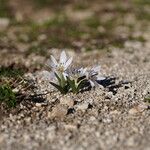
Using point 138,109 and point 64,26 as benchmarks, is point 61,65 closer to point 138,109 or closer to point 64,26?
point 138,109

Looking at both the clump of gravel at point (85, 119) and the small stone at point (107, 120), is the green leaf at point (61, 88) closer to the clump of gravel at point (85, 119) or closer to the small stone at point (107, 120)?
the clump of gravel at point (85, 119)

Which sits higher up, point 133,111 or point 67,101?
point 67,101

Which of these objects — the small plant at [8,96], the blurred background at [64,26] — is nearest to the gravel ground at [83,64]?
the blurred background at [64,26]

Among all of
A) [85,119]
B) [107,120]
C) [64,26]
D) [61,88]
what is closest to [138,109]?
[107,120]

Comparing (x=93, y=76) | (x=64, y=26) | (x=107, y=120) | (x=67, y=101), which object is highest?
(x=64, y=26)

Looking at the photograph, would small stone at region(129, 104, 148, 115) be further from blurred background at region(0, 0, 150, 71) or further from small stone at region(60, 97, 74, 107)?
blurred background at region(0, 0, 150, 71)

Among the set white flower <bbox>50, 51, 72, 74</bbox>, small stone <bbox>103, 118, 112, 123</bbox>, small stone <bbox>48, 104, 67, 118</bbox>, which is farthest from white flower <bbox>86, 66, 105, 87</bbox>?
small stone <bbox>103, 118, 112, 123</bbox>
